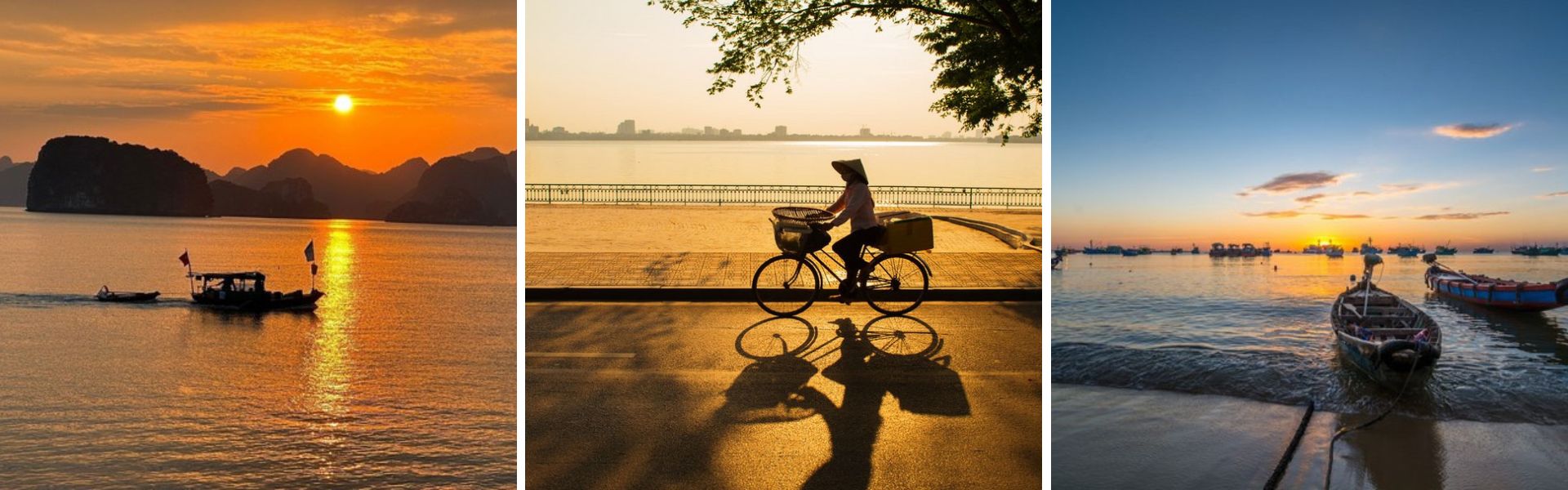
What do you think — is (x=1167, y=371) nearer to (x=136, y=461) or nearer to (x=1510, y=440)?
(x=1510, y=440)

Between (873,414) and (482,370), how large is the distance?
22169mm

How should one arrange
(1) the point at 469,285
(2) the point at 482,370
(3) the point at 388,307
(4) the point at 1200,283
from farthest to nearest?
(1) the point at 469,285, (3) the point at 388,307, (2) the point at 482,370, (4) the point at 1200,283

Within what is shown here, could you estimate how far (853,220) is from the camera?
7.89 metres

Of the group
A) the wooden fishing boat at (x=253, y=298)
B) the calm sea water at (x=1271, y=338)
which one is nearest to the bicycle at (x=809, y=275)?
the calm sea water at (x=1271, y=338)

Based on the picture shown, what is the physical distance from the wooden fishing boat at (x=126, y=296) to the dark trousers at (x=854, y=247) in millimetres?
46055

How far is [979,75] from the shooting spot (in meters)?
11.0

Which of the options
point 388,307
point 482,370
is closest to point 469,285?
point 388,307

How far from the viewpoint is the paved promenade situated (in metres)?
9.92

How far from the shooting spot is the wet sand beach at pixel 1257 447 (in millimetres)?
5391

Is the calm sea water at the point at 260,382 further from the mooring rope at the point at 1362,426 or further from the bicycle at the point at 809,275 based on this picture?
the mooring rope at the point at 1362,426

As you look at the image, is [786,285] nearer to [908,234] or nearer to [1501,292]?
[908,234]

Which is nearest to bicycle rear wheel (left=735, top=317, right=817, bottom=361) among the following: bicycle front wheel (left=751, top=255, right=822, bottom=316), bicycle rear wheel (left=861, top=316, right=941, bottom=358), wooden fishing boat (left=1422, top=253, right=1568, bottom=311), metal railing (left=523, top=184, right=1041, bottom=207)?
bicycle front wheel (left=751, top=255, right=822, bottom=316)

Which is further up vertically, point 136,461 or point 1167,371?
point 1167,371

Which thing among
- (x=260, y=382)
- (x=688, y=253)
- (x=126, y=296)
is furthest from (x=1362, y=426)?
(x=126, y=296)
